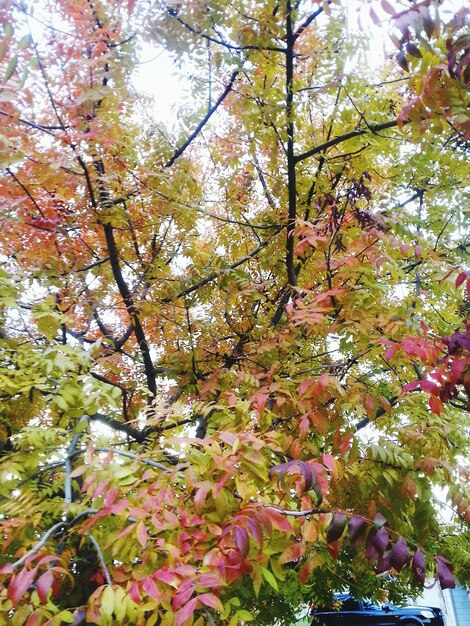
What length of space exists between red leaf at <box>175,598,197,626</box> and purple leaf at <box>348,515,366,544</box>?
0.59 metres

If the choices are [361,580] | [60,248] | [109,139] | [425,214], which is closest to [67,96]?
[109,139]

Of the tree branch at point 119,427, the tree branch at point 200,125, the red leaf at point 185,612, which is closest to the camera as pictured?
the red leaf at point 185,612

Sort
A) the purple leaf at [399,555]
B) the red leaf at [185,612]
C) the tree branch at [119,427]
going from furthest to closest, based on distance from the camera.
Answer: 1. the tree branch at [119,427]
2. the purple leaf at [399,555]
3. the red leaf at [185,612]

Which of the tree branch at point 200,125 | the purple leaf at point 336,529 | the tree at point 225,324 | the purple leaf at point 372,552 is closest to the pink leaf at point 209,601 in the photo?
the tree at point 225,324

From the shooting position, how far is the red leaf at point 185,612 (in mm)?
1232

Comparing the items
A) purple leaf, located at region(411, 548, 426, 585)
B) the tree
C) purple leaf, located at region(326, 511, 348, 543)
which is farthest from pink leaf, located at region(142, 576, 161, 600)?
purple leaf, located at region(411, 548, 426, 585)

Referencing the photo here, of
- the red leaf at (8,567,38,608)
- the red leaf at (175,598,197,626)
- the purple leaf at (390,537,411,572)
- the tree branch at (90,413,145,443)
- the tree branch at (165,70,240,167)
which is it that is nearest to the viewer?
the red leaf at (175,598,197,626)

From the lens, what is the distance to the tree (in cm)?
166

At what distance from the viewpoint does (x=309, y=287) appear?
4.58m

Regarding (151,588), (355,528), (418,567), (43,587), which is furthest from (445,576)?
(43,587)

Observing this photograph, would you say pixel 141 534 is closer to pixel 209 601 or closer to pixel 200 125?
pixel 209 601

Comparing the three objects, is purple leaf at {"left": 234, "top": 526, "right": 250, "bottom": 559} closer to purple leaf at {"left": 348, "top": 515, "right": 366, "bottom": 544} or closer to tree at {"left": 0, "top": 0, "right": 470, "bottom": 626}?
tree at {"left": 0, "top": 0, "right": 470, "bottom": 626}

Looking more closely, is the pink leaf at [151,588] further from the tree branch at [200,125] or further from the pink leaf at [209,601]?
the tree branch at [200,125]

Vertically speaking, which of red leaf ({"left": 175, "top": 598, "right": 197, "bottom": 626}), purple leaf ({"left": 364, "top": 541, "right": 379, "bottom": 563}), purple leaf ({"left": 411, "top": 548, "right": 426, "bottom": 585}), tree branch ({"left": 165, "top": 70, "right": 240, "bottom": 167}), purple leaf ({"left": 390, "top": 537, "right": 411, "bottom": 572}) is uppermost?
tree branch ({"left": 165, "top": 70, "right": 240, "bottom": 167})
